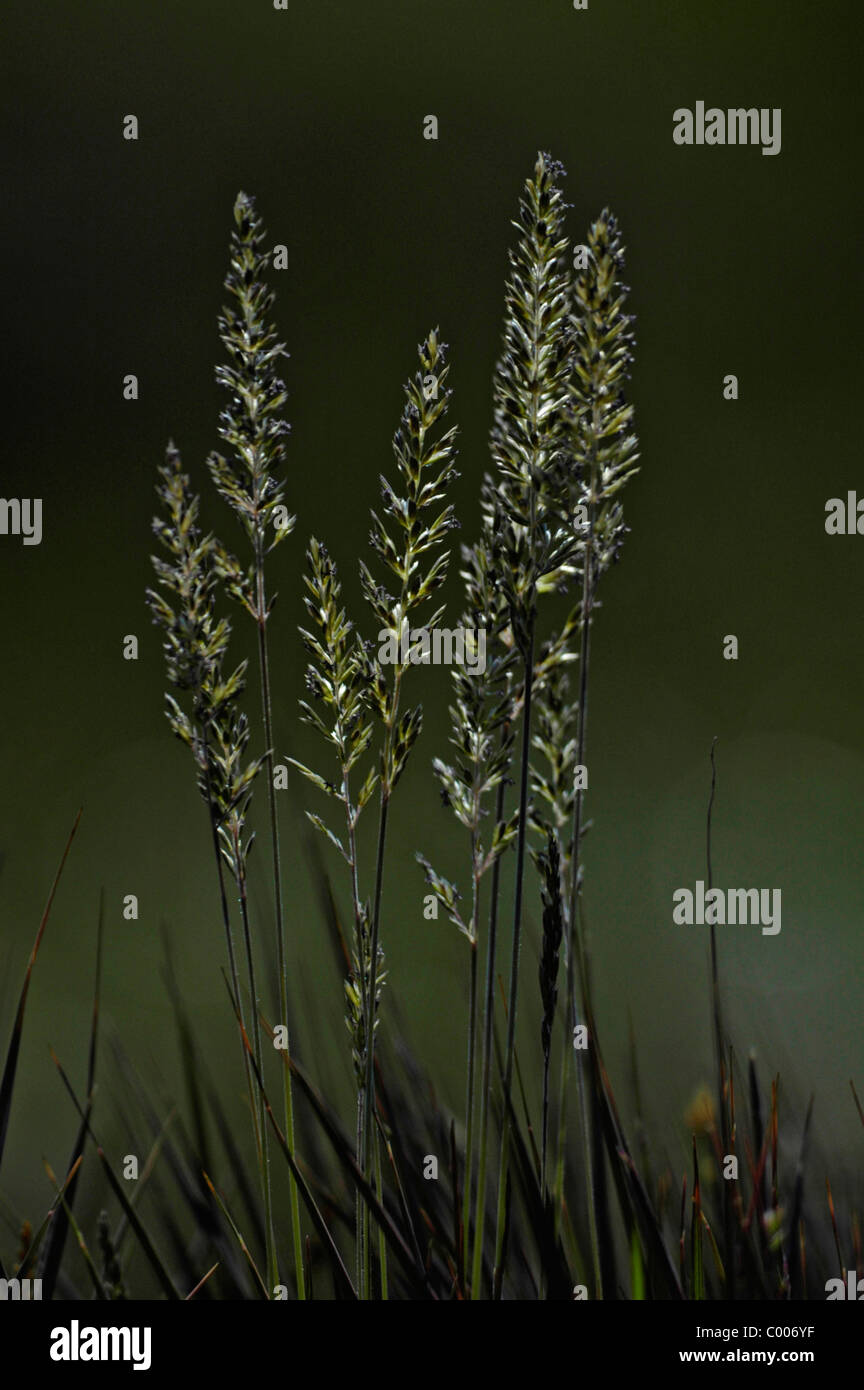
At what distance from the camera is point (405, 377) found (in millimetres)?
1611

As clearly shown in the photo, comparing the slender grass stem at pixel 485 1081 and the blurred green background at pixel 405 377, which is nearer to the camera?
the slender grass stem at pixel 485 1081

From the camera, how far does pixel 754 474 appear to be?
168 centimetres

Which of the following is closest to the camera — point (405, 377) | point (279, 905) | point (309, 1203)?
point (309, 1203)

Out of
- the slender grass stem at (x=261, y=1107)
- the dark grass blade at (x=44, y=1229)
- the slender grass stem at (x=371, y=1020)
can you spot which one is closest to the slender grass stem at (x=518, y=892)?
the slender grass stem at (x=371, y=1020)

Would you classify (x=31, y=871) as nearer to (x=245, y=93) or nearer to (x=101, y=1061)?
(x=101, y=1061)

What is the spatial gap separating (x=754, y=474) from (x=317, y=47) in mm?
956

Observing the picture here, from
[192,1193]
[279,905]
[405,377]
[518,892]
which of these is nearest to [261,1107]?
[192,1193]

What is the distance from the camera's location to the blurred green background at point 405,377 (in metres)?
1.52

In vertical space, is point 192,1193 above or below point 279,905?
below

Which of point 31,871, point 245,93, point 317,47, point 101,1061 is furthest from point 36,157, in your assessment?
point 101,1061

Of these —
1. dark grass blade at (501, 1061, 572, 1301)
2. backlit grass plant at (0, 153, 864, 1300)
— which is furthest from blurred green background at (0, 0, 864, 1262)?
dark grass blade at (501, 1061, 572, 1301)

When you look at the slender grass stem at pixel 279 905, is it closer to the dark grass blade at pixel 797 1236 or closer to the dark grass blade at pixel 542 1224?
the dark grass blade at pixel 542 1224

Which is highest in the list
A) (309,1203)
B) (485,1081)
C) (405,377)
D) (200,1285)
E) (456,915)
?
(405,377)

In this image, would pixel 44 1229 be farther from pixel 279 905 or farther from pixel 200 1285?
pixel 279 905
